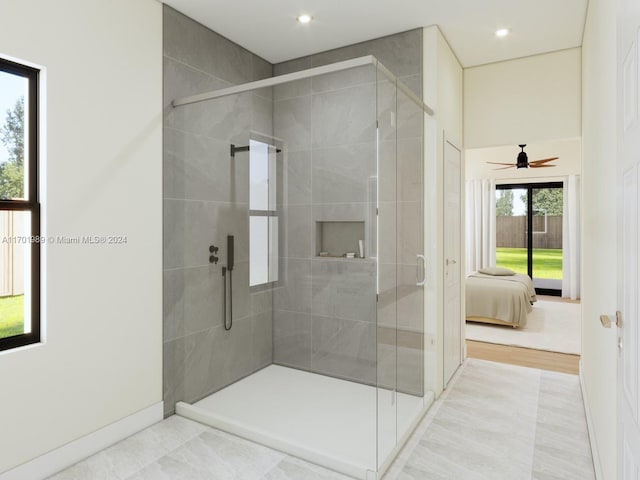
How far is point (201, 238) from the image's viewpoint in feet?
9.55

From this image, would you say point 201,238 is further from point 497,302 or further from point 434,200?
point 497,302

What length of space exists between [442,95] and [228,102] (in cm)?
172

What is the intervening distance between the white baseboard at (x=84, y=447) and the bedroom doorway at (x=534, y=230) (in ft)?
25.6

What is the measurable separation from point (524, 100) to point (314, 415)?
132 inches

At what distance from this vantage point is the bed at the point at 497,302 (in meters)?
5.43

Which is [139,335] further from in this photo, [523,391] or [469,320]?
[469,320]

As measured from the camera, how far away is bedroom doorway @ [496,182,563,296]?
8.36 metres

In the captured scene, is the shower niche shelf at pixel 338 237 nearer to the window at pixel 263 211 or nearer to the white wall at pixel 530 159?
the window at pixel 263 211

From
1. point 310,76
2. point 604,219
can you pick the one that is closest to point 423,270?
point 604,219

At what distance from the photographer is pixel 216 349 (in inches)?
115

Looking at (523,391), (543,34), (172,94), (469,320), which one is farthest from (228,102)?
(469,320)

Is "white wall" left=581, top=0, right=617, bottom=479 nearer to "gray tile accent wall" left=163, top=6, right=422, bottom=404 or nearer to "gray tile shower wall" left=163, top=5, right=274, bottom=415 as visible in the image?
"gray tile accent wall" left=163, top=6, right=422, bottom=404

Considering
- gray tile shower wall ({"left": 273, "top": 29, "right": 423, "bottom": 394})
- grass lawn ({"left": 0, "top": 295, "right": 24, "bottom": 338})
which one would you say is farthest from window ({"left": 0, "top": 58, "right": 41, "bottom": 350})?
gray tile shower wall ({"left": 273, "top": 29, "right": 423, "bottom": 394})

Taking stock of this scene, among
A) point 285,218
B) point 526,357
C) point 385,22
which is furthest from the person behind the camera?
point 526,357
